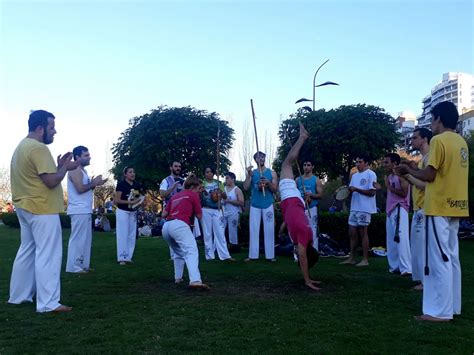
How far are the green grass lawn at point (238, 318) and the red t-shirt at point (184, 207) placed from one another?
→ 3.40ft

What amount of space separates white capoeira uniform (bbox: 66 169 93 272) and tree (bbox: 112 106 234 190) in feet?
64.9

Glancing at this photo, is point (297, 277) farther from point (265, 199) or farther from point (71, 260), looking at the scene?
point (71, 260)

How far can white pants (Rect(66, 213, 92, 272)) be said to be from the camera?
877 centimetres

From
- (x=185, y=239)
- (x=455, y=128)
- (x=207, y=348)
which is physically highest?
(x=455, y=128)

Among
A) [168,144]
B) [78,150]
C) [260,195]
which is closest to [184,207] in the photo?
[78,150]

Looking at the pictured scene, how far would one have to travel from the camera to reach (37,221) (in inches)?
223

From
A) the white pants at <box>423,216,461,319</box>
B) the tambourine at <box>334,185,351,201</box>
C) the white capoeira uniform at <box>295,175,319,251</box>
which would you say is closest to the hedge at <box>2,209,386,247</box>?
the white capoeira uniform at <box>295,175,319,251</box>

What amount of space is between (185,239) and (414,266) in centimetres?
349

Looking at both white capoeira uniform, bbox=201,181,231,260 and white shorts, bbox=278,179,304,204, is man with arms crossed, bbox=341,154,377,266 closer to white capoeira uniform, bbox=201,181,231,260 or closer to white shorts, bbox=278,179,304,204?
white shorts, bbox=278,179,304,204

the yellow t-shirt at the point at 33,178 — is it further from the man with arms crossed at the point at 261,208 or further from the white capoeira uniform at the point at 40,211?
the man with arms crossed at the point at 261,208

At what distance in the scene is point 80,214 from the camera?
29.2ft

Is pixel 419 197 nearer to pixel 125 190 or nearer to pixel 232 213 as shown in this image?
pixel 232 213

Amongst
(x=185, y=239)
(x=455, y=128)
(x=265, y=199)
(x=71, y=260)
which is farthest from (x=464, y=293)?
(x=71, y=260)

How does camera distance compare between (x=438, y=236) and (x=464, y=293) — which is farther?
(x=464, y=293)
